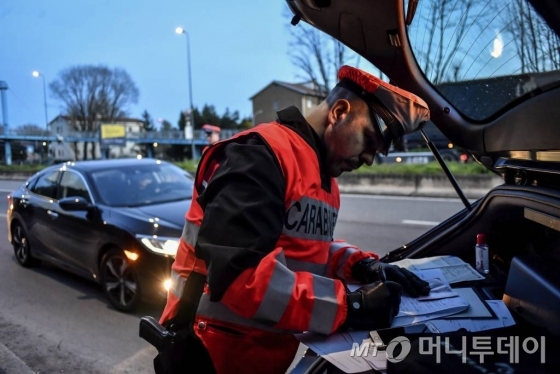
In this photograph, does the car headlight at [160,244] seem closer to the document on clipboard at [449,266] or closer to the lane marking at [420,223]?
the document on clipboard at [449,266]

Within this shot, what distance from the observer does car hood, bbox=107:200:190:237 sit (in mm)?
5219

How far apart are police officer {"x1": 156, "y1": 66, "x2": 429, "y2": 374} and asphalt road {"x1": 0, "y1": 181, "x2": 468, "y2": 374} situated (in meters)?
2.75

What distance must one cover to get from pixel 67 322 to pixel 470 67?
4.65 meters

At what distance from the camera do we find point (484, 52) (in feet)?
6.41

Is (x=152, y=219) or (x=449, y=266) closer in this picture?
(x=449, y=266)

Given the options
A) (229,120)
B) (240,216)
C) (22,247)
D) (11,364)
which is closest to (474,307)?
(240,216)

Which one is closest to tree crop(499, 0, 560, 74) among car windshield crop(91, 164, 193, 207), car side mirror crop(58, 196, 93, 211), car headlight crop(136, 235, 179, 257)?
car headlight crop(136, 235, 179, 257)

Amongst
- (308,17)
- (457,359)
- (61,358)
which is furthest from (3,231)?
(457,359)

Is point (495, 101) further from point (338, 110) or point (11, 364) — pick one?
point (11, 364)

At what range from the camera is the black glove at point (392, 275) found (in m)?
1.76

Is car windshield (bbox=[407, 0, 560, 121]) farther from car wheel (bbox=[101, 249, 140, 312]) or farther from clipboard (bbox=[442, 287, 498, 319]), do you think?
car wheel (bbox=[101, 249, 140, 312])

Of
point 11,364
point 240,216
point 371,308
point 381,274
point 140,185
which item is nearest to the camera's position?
point 240,216

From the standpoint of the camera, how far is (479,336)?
1386 mm

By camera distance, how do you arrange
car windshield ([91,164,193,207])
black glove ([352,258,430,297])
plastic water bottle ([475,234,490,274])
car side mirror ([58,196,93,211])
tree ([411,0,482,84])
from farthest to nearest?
car windshield ([91,164,193,207]) → car side mirror ([58,196,93,211]) → plastic water bottle ([475,234,490,274]) → tree ([411,0,482,84]) → black glove ([352,258,430,297])
